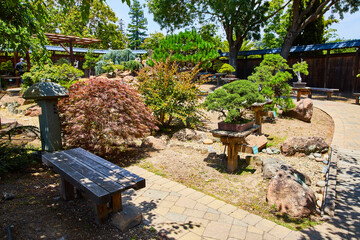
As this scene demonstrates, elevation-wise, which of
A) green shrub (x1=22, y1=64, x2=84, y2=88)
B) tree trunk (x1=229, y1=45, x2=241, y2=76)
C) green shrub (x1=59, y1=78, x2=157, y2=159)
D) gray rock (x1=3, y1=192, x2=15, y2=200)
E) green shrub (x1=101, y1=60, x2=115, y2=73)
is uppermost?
tree trunk (x1=229, y1=45, x2=241, y2=76)

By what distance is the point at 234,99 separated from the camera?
16.4 ft

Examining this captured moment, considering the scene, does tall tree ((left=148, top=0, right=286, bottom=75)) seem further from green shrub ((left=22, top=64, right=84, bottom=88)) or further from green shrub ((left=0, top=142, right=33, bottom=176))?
green shrub ((left=0, top=142, right=33, bottom=176))

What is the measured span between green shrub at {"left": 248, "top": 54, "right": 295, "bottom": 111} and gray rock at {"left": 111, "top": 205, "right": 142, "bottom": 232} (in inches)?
281

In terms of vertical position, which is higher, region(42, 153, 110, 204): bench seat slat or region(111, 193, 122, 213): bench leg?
region(42, 153, 110, 204): bench seat slat

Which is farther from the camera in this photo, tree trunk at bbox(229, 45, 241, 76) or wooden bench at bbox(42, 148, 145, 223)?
tree trunk at bbox(229, 45, 241, 76)

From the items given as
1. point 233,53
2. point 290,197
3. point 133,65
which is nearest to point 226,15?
point 233,53

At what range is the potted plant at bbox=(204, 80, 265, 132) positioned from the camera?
4949 millimetres

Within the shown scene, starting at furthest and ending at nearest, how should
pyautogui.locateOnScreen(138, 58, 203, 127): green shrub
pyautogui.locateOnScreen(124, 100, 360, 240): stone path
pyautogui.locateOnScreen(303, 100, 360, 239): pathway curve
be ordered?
pyautogui.locateOnScreen(138, 58, 203, 127): green shrub, pyautogui.locateOnScreen(303, 100, 360, 239): pathway curve, pyautogui.locateOnScreen(124, 100, 360, 240): stone path

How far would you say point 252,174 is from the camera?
5039 millimetres

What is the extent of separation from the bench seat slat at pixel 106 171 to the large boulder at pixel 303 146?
4.61 metres

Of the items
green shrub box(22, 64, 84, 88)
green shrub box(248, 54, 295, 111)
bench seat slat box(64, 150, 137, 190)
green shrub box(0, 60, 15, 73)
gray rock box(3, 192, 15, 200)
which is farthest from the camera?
green shrub box(0, 60, 15, 73)

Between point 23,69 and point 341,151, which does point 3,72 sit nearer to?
point 23,69

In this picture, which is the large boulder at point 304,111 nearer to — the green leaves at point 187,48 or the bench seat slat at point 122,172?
the green leaves at point 187,48

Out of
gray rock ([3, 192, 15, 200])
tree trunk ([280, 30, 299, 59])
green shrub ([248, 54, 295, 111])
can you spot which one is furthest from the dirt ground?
tree trunk ([280, 30, 299, 59])
